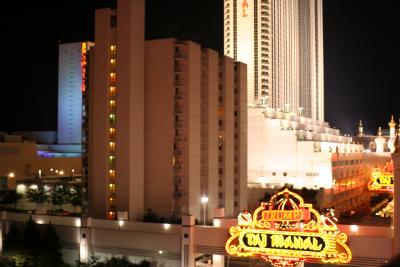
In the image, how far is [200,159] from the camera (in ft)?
181

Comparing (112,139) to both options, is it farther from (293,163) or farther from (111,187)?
(293,163)

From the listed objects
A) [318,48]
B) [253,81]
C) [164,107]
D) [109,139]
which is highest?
[318,48]

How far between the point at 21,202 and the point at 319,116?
3095 inches

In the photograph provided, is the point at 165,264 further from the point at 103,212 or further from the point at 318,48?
the point at 318,48

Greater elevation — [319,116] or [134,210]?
[319,116]

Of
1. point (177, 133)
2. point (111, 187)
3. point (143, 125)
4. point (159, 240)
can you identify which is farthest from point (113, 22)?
point (159, 240)

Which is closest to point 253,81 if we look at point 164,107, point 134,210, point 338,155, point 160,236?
point 338,155

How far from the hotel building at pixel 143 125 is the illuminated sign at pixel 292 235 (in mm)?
22907

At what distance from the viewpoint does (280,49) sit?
341 ft

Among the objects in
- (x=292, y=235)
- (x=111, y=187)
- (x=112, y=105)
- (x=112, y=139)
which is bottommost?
(x=292, y=235)

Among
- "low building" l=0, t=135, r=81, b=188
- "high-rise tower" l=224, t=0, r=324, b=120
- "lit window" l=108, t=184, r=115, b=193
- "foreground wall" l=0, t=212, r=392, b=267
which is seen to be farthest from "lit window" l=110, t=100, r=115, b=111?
"high-rise tower" l=224, t=0, r=324, b=120

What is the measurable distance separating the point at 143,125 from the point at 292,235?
88.8ft

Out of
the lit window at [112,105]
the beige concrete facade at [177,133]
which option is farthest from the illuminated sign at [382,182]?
the lit window at [112,105]

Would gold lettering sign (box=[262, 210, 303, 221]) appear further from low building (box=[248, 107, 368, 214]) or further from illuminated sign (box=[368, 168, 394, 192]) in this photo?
low building (box=[248, 107, 368, 214])
